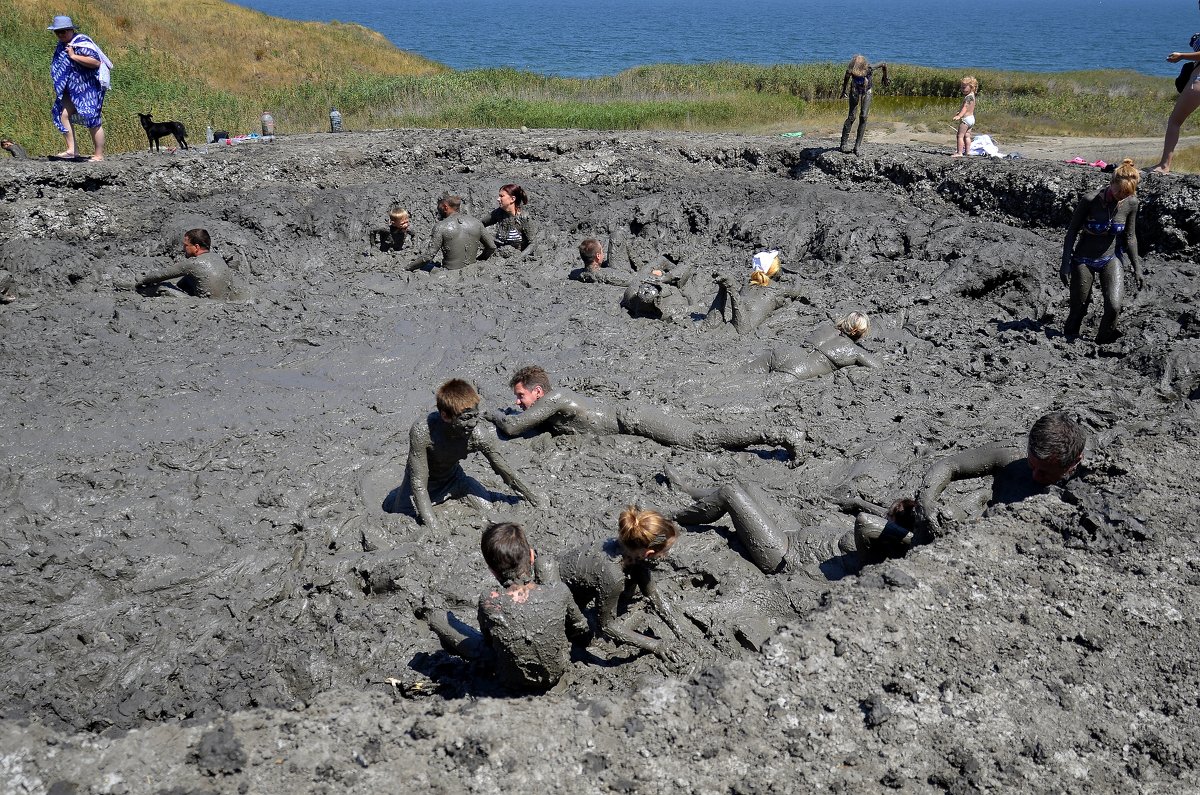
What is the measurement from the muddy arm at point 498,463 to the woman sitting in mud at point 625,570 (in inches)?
37.0

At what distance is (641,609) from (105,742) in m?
2.60

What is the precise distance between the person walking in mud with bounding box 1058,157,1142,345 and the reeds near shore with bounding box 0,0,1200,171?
5.91 m

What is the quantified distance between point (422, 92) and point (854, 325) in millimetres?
13596

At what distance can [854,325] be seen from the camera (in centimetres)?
741

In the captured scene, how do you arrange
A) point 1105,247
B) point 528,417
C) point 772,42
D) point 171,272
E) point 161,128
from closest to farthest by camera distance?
point 528,417
point 1105,247
point 171,272
point 161,128
point 772,42

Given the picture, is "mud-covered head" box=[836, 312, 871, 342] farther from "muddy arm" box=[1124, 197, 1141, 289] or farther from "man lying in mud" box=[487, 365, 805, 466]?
"muddy arm" box=[1124, 197, 1141, 289]

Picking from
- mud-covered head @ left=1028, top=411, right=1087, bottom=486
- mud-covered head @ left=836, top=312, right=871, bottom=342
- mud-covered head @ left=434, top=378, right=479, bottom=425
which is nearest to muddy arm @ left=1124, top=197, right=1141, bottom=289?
mud-covered head @ left=836, top=312, right=871, bottom=342

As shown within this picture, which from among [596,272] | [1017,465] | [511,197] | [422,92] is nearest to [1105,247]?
[1017,465]

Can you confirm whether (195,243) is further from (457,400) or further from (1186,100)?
(1186,100)

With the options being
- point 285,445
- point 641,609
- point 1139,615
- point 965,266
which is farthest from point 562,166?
point 1139,615

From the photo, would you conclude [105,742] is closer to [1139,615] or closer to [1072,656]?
[1072,656]

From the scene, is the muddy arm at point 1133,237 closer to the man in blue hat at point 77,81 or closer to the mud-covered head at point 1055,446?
the mud-covered head at point 1055,446

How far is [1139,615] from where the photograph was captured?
3730 millimetres

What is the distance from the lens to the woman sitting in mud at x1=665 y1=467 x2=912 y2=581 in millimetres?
4766
